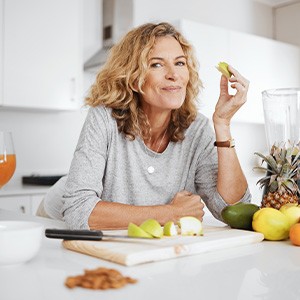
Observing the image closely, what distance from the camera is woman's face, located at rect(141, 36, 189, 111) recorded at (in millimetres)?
1631

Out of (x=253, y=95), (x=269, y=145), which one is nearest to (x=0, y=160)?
(x=269, y=145)

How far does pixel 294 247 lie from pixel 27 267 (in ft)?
1.95

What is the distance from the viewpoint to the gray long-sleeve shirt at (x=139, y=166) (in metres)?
1.50

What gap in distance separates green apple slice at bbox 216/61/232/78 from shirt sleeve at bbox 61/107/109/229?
17.2 inches

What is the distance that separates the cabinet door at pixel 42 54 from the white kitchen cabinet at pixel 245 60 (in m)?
0.90

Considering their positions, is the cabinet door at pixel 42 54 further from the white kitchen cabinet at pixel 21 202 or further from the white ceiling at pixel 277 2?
the white ceiling at pixel 277 2

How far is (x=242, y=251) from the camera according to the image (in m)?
1.02

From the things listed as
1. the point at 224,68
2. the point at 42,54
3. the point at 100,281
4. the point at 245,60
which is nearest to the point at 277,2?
the point at 245,60

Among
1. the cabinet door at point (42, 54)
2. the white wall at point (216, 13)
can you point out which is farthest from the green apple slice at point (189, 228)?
the white wall at point (216, 13)

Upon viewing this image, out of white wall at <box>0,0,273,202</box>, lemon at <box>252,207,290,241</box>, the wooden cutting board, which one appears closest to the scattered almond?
the wooden cutting board

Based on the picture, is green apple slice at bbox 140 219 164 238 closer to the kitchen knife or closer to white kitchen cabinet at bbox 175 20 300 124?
the kitchen knife

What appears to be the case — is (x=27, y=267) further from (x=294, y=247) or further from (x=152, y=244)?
(x=294, y=247)

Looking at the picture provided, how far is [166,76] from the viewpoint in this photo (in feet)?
5.37

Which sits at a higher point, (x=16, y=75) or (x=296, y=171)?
(x=16, y=75)
